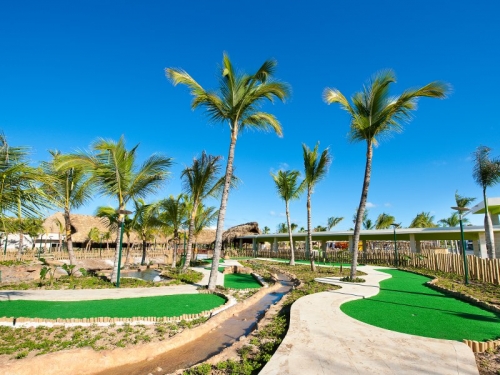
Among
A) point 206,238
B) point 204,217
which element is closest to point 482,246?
point 204,217

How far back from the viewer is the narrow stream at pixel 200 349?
4.00m

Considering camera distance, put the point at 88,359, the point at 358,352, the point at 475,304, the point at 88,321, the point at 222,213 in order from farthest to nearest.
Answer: the point at 222,213
the point at 475,304
the point at 88,321
the point at 358,352
the point at 88,359

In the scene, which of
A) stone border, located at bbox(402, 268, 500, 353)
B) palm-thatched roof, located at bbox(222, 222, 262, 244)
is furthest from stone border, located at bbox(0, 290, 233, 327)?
palm-thatched roof, located at bbox(222, 222, 262, 244)

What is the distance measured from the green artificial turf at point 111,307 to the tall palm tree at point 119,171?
3.56m

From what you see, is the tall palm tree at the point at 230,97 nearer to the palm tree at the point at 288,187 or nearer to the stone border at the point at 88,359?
the stone border at the point at 88,359

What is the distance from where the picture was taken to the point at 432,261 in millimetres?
15688

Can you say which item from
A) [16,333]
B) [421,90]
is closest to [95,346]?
[16,333]

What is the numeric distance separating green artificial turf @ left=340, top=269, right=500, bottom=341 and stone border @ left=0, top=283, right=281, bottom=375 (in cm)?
367

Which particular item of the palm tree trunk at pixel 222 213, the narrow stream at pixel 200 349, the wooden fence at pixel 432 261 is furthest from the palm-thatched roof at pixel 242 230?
the narrow stream at pixel 200 349

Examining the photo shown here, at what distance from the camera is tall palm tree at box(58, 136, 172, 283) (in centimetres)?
1070

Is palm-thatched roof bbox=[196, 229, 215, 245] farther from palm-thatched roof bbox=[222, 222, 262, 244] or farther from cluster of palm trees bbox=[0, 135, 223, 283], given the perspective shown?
cluster of palm trees bbox=[0, 135, 223, 283]

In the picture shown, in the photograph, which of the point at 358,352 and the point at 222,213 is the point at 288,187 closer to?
the point at 222,213

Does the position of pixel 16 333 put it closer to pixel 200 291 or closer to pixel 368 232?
pixel 200 291

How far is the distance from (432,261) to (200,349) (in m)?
15.1
